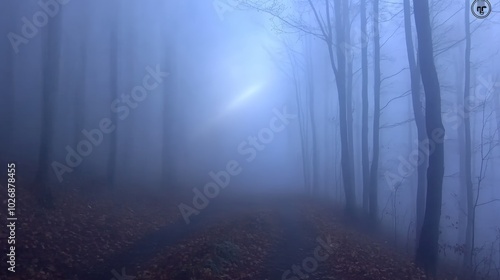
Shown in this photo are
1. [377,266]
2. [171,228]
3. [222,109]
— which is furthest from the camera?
[222,109]

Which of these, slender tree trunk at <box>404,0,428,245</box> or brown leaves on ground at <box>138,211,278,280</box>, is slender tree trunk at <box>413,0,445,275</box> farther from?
brown leaves on ground at <box>138,211,278,280</box>

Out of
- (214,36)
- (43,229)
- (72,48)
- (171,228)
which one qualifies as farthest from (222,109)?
(43,229)

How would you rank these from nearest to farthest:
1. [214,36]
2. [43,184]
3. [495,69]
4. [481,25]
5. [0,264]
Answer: [0,264], [43,184], [481,25], [495,69], [214,36]

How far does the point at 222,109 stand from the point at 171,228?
38.3 meters

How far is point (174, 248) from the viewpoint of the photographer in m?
12.8

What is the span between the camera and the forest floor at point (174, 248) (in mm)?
10266

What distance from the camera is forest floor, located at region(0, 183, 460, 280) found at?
10.3 meters

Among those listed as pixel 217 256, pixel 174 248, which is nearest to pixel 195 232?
pixel 174 248

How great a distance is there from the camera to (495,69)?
94.7 feet

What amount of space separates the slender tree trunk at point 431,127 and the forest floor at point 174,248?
0.87 meters

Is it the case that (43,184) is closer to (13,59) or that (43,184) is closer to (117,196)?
(117,196)

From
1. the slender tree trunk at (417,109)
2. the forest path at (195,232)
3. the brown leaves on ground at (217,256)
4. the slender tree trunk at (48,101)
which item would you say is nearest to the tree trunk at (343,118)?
the forest path at (195,232)

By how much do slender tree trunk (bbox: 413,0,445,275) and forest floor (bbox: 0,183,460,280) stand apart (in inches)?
34.2

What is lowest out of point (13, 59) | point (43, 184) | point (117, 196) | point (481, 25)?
point (117, 196)
